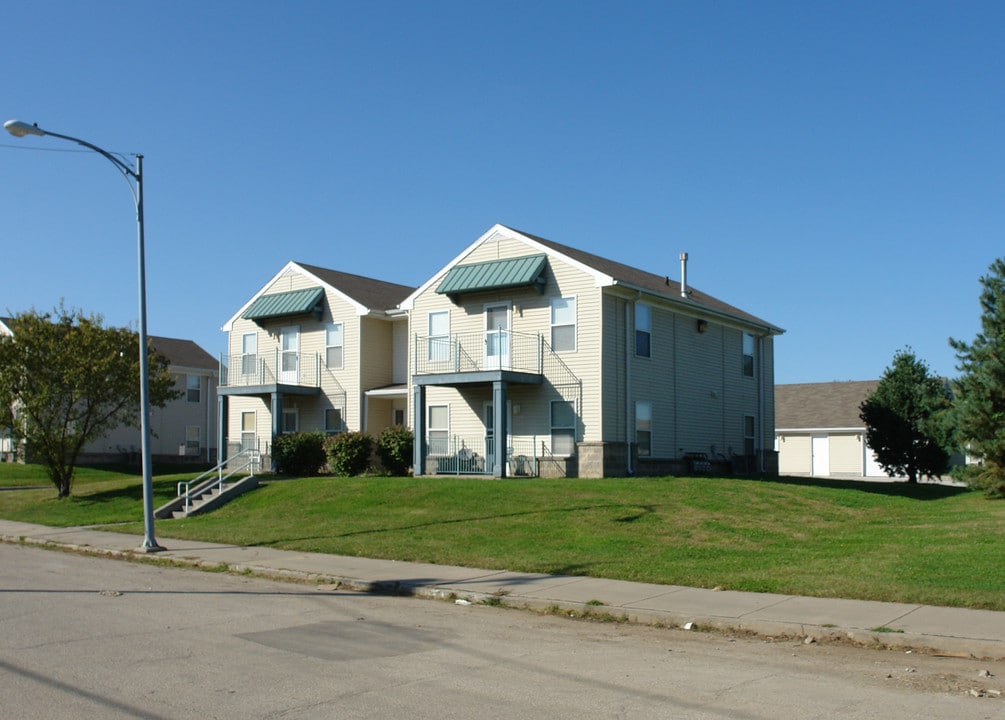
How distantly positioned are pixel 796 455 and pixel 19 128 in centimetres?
4115

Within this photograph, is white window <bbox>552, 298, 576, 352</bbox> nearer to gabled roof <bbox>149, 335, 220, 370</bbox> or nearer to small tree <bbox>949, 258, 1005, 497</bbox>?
Result: small tree <bbox>949, 258, 1005, 497</bbox>

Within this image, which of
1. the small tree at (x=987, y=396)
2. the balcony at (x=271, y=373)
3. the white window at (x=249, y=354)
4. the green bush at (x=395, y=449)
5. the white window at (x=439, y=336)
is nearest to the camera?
the small tree at (x=987, y=396)

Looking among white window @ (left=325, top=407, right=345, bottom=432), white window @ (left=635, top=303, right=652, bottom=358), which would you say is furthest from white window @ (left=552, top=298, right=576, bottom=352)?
white window @ (left=325, top=407, right=345, bottom=432)

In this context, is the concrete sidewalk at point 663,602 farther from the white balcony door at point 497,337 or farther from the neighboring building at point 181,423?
the neighboring building at point 181,423

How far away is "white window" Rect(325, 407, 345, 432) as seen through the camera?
33000 mm

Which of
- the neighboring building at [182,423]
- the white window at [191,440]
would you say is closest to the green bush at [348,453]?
the neighboring building at [182,423]

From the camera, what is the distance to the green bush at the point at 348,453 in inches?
1134

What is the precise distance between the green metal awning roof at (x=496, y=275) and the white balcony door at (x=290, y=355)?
7.35m

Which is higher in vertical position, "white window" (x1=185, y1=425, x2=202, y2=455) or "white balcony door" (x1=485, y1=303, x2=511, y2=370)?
"white balcony door" (x1=485, y1=303, x2=511, y2=370)

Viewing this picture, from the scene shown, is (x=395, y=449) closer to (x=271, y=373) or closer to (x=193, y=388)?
(x=271, y=373)

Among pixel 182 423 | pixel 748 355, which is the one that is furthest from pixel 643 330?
pixel 182 423

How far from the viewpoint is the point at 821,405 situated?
50312 millimetres

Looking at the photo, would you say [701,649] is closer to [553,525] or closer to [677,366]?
[553,525]

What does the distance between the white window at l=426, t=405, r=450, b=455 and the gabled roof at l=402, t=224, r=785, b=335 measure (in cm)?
353
